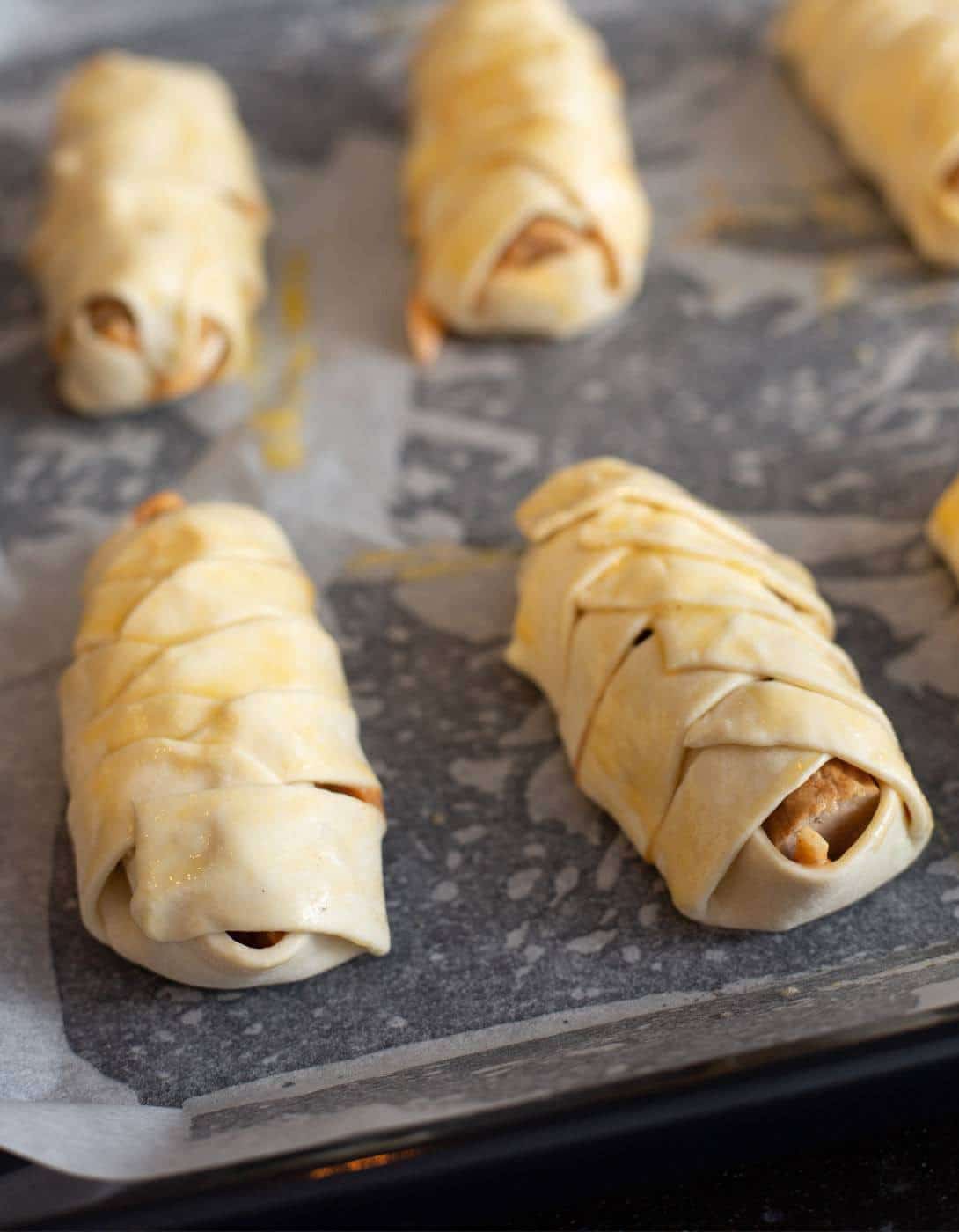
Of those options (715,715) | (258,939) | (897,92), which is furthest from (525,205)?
(258,939)

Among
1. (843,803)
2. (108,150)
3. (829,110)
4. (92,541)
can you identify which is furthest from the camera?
(829,110)

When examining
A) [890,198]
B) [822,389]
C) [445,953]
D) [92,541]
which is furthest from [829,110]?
[445,953]

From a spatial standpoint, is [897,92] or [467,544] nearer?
[467,544]

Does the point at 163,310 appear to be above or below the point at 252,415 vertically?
above

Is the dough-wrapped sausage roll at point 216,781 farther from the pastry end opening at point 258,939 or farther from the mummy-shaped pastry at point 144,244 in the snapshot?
the mummy-shaped pastry at point 144,244

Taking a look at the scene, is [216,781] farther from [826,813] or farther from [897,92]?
[897,92]

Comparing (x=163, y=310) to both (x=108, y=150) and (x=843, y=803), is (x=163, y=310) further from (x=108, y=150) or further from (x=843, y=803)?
(x=843, y=803)
